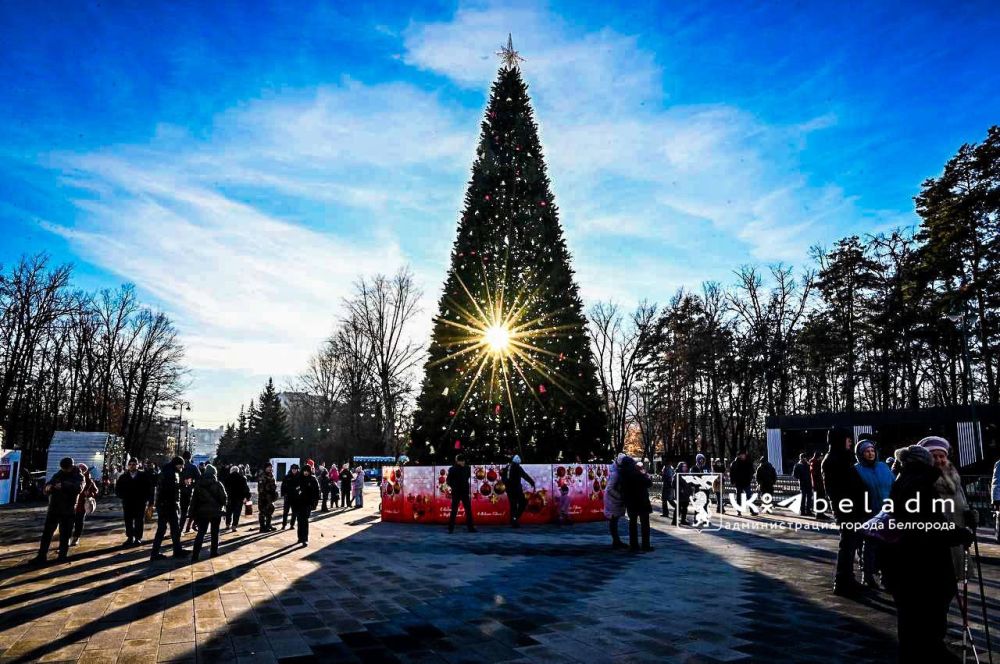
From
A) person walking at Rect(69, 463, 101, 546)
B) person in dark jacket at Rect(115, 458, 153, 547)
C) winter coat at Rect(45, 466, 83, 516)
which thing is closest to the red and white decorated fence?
person in dark jacket at Rect(115, 458, 153, 547)

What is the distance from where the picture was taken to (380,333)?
129 feet

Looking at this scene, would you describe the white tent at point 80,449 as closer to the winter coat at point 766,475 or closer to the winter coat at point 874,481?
the winter coat at point 766,475

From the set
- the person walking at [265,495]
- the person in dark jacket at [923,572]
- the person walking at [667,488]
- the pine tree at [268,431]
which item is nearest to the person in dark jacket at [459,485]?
the person walking at [265,495]

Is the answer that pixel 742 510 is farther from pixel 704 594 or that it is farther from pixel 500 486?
pixel 704 594

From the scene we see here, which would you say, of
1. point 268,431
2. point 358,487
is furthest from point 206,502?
point 268,431

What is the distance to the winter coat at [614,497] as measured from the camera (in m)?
10.8

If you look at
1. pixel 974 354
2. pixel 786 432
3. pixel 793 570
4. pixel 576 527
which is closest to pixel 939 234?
pixel 974 354

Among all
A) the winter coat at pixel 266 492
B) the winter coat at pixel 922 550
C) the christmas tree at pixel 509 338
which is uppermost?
the christmas tree at pixel 509 338

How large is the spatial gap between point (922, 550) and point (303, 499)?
10.7 meters

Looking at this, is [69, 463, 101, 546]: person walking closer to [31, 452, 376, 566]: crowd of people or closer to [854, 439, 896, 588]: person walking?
[31, 452, 376, 566]: crowd of people

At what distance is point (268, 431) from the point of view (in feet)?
188

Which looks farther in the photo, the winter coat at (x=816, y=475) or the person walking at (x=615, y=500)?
the winter coat at (x=816, y=475)

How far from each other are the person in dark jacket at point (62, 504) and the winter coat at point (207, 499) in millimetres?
1884

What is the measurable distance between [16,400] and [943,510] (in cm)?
4243
